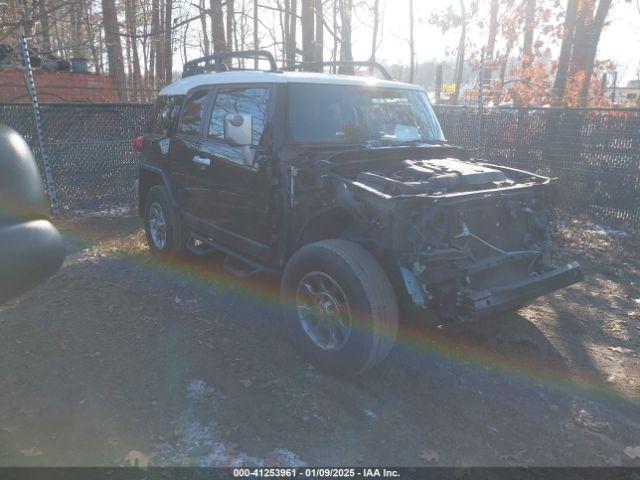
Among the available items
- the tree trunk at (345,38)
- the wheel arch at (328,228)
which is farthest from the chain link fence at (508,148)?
the wheel arch at (328,228)

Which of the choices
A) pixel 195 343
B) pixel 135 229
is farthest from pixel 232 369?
pixel 135 229

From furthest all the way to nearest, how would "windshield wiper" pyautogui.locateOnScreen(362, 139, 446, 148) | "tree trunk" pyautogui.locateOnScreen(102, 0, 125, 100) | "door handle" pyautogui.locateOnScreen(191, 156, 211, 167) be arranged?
"tree trunk" pyautogui.locateOnScreen(102, 0, 125, 100) → "door handle" pyautogui.locateOnScreen(191, 156, 211, 167) → "windshield wiper" pyautogui.locateOnScreen(362, 139, 446, 148)

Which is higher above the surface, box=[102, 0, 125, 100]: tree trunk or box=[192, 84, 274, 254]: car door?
box=[102, 0, 125, 100]: tree trunk

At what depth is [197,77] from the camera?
5699 millimetres

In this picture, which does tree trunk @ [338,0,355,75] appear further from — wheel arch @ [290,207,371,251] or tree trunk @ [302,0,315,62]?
wheel arch @ [290,207,371,251]

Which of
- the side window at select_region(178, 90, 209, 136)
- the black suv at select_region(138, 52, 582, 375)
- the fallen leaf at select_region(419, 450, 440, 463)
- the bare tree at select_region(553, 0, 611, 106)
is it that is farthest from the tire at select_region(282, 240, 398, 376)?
the bare tree at select_region(553, 0, 611, 106)

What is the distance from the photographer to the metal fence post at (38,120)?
7348mm

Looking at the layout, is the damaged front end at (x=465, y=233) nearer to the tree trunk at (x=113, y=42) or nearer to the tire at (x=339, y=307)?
the tire at (x=339, y=307)

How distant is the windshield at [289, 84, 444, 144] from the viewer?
4344mm

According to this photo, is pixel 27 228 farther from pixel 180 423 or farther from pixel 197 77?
pixel 197 77

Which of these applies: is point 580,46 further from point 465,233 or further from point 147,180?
point 465,233

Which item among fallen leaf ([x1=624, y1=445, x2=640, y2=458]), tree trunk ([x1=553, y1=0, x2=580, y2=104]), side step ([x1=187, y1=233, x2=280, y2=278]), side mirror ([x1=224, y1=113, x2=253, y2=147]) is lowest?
fallen leaf ([x1=624, y1=445, x2=640, y2=458])

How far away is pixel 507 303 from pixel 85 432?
110 inches

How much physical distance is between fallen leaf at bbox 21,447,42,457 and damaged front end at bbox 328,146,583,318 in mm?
2357
